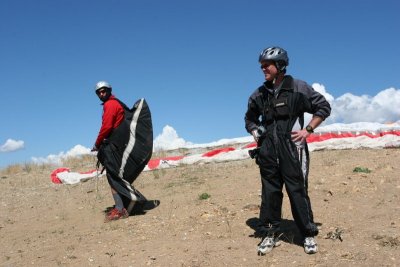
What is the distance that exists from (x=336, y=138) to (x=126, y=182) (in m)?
7.74

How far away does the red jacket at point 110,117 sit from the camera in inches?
284

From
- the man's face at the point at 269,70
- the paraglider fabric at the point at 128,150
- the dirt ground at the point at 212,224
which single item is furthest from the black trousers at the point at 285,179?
the paraglider fabric at the point at 128,150

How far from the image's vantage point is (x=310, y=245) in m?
4.86

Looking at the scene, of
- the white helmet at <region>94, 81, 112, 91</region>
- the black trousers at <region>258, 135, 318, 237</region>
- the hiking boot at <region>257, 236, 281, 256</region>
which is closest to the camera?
the black trousers at <region>258, 135, 318, 237</region>

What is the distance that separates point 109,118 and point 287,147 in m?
3.41

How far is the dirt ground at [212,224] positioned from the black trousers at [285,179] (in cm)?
37

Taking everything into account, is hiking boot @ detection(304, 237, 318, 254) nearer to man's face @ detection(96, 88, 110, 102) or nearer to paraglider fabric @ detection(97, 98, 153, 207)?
paraglider fabric @ detection(97, 98, 153, 207)

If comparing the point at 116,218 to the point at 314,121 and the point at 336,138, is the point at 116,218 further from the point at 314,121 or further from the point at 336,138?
the point at 336,138

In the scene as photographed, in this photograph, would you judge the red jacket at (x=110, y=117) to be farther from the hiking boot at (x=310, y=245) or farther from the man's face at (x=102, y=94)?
the hiking boot at (x=310, y=245)

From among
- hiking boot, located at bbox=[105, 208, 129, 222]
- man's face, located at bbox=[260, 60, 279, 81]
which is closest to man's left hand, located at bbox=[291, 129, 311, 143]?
man's face, located at bbox=[260, 60, 279, 81]

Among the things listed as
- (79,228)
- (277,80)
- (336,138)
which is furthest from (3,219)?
(336,138)

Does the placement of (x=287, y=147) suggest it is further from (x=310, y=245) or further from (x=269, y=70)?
(x=310, y=245)

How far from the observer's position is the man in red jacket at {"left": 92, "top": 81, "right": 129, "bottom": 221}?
7.20 metres

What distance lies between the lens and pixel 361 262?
4.57 meters
